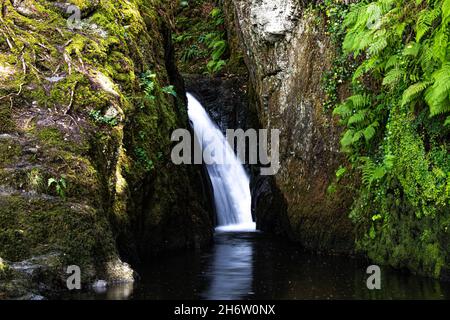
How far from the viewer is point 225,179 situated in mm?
16156

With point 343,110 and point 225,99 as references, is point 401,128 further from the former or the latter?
point 225,99

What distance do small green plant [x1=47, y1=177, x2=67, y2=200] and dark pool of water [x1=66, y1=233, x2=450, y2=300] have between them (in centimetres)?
144

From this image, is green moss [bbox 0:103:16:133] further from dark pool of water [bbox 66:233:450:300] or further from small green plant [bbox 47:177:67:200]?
dark pool of water [bbox 66:233:450:300]

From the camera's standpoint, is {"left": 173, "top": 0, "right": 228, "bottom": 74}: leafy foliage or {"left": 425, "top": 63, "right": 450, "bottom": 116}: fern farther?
{"left": 173, "top": 0, "right": 228, "bottom": 74}: leafy foliage

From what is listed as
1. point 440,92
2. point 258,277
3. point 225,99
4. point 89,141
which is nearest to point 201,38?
point 225,99

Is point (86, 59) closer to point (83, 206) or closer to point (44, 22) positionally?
point (44, 22)

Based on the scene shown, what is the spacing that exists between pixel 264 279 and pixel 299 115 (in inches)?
172

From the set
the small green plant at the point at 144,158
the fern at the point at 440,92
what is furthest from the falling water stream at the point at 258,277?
the fern at the point at 440,92

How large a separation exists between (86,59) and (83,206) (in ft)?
10.4

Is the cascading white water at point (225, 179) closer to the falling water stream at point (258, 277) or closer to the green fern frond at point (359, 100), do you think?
the falling water stream at point (258, 277)

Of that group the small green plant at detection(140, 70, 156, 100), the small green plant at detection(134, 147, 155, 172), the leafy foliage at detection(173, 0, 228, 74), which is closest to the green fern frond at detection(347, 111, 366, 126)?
the small green plant at detection(134, 147, 155, 172)

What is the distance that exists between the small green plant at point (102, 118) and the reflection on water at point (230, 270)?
2800 mm

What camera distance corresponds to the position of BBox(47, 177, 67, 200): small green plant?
7371 millimetres

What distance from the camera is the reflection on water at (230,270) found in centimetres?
728
